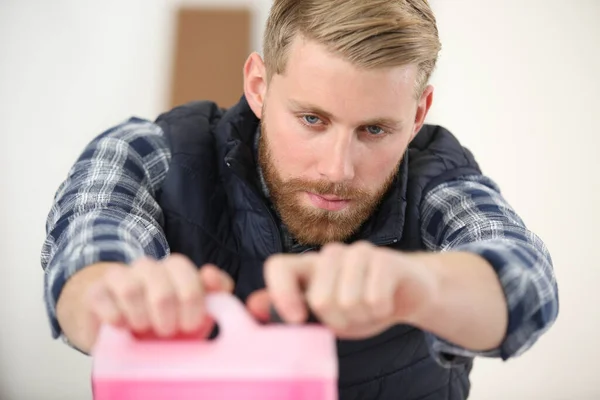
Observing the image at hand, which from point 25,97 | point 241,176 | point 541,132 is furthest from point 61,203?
point 541,132

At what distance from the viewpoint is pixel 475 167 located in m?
1.17

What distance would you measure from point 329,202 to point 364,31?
0.24 m

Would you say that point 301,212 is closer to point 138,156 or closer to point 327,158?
point 327,158

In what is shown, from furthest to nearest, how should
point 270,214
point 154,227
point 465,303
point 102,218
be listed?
point 270,214 < point 154,227 < point 102,218 < point 465,303

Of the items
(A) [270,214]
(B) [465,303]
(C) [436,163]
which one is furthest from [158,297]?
(C) [436,163]

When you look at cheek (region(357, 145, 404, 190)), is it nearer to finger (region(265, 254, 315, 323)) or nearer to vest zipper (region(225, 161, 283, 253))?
vest zipper (region(225, 161, 283, 253))

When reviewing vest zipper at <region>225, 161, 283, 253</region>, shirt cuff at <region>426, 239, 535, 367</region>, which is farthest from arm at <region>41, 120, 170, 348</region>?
shirt cuff at <region>426, 239, 535, 367</region>

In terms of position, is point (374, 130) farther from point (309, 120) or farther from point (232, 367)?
point (232, 367)

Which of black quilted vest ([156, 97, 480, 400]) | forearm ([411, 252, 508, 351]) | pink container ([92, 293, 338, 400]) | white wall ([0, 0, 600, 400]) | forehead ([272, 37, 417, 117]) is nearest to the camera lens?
pink container ([92, 293, 338, 400])

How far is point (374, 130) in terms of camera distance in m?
1.02

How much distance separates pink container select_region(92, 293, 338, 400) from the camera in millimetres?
494

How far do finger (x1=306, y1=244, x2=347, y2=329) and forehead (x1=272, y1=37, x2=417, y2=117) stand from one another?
452 mm

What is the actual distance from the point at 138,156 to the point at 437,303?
1.96 feet

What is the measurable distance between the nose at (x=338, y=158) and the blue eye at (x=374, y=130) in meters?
0.05
